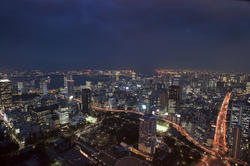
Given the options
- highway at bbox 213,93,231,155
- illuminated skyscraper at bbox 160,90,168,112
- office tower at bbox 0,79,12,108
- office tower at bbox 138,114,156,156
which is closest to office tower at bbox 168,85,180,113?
illuminated skyscraper at bbox 160,90,168,112

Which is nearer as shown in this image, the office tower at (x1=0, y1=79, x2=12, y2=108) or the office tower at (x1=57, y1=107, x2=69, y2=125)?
the office tower at (x1=57, y1=107, x2=69, y2=125)

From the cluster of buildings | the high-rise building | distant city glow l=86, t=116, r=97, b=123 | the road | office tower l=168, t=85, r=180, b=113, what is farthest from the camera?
office tower l=168, t=85, r=180, b=113

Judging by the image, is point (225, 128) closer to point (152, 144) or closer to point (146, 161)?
point (152, 144)

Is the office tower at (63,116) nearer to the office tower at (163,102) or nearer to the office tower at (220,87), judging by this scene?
the office tower at (163,102)

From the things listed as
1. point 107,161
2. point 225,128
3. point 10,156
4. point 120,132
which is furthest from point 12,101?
point 225,128

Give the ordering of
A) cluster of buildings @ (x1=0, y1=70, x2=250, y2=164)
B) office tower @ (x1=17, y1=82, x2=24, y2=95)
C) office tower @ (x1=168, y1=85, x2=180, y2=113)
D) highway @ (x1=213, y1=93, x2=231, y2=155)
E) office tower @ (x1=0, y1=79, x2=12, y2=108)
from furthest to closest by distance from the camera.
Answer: office tower @ (x1=17, y1=82, x2=24, y2=95)
office tower @ (x1=0, y1=79, x2=12, y2=108)
office tower @ (x1=168, y1=85, x2=180, y2=113)
highway @ (x1=213, y1=93, x2=231, y2=155)
cluster of buildings @ (x1=0, y1=70, x2=250, y2=164)

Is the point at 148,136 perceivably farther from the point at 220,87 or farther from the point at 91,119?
the point at 220,87

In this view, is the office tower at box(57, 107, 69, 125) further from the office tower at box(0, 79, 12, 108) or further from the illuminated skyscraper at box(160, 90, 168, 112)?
the illuminated skyscraper at box(160, 90, 168, 112)
